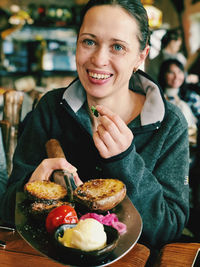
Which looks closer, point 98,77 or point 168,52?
point 98,77

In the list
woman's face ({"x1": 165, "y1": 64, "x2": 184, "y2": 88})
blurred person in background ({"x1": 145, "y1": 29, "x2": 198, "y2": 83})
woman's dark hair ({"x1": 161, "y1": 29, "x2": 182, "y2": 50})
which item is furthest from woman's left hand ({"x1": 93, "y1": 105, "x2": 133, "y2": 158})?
woman's dark hair ({"x1": 161, "y1": 29, "x2": 182, "y2": 50})

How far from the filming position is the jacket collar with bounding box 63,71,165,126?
54.4 inches

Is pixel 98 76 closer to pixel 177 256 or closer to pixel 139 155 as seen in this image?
pixel 139 155

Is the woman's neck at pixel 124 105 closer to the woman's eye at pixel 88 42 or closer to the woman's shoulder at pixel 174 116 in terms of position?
the woman's shoulder at pixel 174 116

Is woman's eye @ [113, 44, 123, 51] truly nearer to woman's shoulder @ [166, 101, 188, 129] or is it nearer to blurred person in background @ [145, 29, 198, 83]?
woman's shoulder @ [166, 101, 188, 129]

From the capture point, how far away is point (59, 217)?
81 cm

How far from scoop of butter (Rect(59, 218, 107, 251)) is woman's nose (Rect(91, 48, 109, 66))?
2.28ft

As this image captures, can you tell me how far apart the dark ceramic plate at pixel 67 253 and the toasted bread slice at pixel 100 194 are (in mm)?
47

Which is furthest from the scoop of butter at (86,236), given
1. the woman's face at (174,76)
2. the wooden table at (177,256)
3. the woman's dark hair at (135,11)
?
the woman's face at (174,76)

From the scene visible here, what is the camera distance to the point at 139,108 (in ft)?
4.98

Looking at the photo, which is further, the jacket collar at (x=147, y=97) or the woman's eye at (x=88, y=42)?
the jacket collar at (x=147, y=97)

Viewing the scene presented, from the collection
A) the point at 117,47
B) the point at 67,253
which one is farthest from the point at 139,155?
the point at 67,253

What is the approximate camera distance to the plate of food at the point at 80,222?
720 millimetres

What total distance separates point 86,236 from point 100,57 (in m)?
0.76
